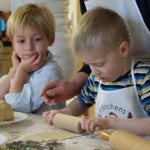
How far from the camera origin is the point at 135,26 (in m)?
1.22

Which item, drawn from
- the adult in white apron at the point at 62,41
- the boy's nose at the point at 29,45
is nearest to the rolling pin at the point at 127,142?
the boy's nose at the point at 29,45

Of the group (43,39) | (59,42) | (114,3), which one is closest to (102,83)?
(114,3)

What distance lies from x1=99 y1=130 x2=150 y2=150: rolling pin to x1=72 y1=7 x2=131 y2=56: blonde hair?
34cm

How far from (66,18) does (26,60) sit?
45 centimetres

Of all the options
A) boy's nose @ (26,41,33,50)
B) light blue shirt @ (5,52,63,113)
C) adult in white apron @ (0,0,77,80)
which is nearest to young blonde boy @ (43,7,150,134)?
light blue shirt @ (5,52,63,113)

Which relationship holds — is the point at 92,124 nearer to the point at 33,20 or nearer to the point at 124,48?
the point at 124,48

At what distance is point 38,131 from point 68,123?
0.30 ft

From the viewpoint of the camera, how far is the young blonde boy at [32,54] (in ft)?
4.72

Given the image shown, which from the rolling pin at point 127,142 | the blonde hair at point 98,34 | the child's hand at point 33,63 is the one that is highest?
the blonde hair at point 98,34

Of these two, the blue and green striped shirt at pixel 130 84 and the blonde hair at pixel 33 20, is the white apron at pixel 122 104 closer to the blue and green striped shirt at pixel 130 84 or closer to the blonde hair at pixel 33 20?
the blue and green striped shirt at pixel 130 84

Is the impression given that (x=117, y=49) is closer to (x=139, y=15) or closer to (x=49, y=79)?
(x=139, y=15)

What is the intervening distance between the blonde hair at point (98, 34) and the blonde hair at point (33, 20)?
41cm

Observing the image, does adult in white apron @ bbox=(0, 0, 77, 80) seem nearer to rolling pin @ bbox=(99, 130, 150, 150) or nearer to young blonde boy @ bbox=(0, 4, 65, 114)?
young blonde boy @ bbox=(0, 4, 65, 114)

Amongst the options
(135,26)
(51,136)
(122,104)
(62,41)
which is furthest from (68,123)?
(62,41)
